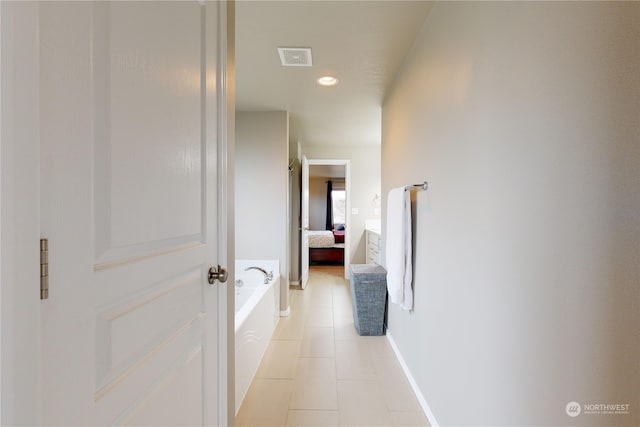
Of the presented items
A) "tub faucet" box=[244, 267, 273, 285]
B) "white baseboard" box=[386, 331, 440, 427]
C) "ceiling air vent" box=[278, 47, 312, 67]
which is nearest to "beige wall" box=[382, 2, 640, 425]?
"white baseboard" box=[386, 331, 440, 427]

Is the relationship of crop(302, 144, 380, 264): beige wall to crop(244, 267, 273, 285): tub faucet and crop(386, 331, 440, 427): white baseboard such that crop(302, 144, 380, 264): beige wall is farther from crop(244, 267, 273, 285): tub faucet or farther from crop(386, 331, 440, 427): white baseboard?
crop(386, 331, 440, 427): white baseboard

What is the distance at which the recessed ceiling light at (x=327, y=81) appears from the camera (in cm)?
262

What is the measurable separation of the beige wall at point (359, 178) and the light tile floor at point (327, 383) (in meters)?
2.24

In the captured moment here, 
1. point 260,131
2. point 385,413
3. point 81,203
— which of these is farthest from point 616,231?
point 260,131

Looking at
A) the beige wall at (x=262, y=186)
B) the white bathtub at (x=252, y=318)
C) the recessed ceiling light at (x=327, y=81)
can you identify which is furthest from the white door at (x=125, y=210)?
the beige wall at (x=262, y=186)

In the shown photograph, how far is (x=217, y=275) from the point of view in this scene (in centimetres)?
107

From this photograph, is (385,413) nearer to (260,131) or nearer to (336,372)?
(336,372)

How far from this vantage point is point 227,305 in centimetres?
122

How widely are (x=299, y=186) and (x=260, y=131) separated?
1481 millimetres

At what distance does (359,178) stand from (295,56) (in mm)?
3251

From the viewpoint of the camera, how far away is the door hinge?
0.45 metres

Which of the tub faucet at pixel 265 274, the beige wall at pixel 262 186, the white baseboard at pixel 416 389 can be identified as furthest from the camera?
the beige wall at pixel 262 186

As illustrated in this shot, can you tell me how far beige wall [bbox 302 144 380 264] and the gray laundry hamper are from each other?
7.89 feet

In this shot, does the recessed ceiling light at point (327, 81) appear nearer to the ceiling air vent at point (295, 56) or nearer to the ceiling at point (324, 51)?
the ceiling at point (324, 51)
